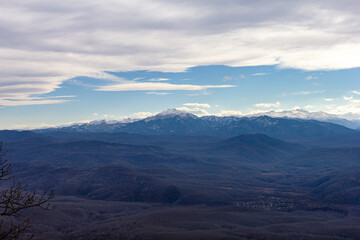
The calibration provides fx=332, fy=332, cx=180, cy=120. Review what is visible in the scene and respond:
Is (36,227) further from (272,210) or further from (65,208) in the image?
(272,210)

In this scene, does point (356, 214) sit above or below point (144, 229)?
below

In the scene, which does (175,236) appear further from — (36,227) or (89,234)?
(36,227)

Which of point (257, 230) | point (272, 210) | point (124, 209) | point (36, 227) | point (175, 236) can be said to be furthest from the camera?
point (124, 209)

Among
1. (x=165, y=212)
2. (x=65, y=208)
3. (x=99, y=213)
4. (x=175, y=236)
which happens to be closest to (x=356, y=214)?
(x=165, y=212)

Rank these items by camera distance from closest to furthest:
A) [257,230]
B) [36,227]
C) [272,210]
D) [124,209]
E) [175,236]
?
[175,236]
[257,230]
[36,227]
[272,210]
[124,209]

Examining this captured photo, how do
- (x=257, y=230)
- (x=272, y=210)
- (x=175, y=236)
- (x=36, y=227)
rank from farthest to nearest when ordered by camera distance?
(x=272, y=210), (x=36, y=227), (x=257, y=230), (x=175, y=236)

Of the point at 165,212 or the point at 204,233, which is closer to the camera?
the point at 204,233

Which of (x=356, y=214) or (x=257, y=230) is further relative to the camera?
(x=356, y=214)

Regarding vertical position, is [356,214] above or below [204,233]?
below

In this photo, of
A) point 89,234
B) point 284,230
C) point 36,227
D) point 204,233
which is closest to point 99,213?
point 36,227
